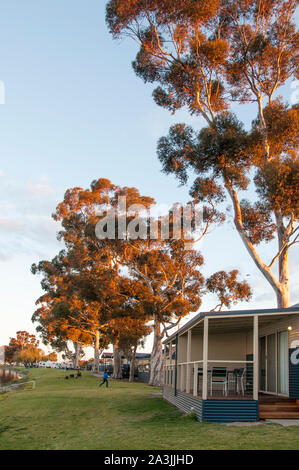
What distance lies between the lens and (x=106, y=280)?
35.2 meters

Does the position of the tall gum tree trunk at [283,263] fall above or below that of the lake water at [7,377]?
above

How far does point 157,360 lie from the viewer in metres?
33.8

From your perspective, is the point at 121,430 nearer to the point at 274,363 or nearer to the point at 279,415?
the point at 279,415

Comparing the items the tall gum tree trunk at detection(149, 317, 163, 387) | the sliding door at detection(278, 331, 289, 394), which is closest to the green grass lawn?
the sliding door at detection(278, 331, 289, 394)

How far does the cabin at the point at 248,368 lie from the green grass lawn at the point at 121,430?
64 centimetres

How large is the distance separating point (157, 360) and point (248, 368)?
16.9 metres

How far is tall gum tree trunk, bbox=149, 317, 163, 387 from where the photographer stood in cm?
3381

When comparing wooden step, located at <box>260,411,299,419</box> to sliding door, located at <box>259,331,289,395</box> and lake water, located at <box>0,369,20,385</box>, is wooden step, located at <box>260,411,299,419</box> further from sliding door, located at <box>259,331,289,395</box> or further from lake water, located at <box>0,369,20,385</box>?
lake water, located at <box>0,369,20,385</box>

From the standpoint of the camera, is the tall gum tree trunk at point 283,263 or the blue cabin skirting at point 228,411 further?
the tall gum tree trunk at point 283,263

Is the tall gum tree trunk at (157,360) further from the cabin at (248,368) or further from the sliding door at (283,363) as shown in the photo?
the sliding door at (283,363)

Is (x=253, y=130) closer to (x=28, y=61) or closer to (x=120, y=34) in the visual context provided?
(x=120, y=34)

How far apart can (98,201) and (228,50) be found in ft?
65.0

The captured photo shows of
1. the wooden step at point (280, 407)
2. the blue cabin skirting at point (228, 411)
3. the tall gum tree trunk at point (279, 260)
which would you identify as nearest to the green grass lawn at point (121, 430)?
the blue cabin skirting at point (228, 411)

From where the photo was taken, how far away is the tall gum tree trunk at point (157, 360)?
1331 inches
